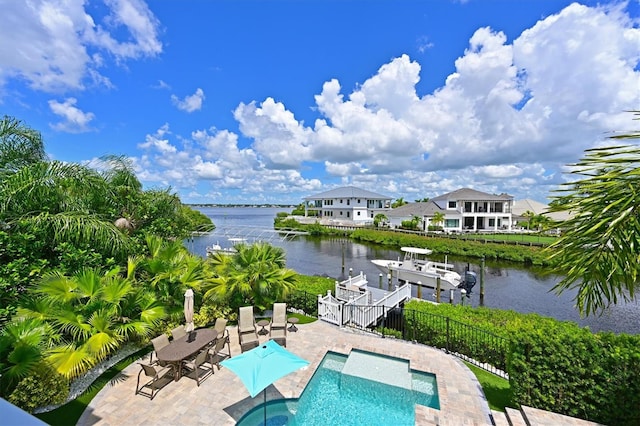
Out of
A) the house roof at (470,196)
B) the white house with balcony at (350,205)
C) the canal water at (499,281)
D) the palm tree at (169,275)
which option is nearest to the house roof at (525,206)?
the house roof at (470,196)

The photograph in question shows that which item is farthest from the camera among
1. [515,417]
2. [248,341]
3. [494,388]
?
[248,341]

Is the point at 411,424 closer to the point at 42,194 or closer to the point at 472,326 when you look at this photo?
the point at 472,326

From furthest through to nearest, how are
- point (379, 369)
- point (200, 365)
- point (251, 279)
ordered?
1. point (251, 279)
2. point (379, 369)
3. point (200, 365)

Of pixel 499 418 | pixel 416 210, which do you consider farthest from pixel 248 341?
pixel 416 210

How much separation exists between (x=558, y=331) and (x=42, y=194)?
13.5 meters

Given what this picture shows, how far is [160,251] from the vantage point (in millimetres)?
10969

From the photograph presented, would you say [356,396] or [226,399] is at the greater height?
[226,399]

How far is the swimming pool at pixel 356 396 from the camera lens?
6863mm

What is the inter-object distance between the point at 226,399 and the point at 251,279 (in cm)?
499

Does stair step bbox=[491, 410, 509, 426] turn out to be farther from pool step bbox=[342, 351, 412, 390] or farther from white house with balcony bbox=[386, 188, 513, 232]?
white house with balcony bbox=[386, 188, 513, 232]

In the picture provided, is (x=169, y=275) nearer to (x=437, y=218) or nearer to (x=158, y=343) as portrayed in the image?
(x=158, y=343)

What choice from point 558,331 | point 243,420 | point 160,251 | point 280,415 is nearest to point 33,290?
point 160,251

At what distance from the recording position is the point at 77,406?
6867 millimetres

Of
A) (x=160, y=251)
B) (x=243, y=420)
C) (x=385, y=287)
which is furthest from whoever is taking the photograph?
(x=385, y=287)
